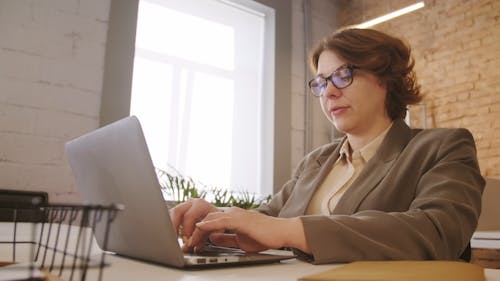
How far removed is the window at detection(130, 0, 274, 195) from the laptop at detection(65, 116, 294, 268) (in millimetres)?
2443

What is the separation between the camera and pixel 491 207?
2078mm

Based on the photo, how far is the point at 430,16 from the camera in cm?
396

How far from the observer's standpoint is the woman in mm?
709

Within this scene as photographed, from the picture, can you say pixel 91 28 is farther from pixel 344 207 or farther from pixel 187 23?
pixel 344 207

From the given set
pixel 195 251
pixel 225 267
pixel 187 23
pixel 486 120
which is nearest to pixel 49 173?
pixel 187 23

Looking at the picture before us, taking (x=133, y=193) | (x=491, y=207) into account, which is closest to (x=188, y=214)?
(x=133, y=193)

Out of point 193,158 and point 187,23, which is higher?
point 187,23

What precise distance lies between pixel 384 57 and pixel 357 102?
0.18 m

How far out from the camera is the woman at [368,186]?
0.71 meters

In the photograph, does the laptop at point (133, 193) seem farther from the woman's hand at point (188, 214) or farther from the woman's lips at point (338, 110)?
the woman's lips at point (338, 110)

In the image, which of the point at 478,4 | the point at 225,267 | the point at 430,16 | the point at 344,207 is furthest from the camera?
the point at 430,16

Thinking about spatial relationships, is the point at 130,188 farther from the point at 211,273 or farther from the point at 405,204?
the point at 405,204

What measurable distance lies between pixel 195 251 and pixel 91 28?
2442 mm

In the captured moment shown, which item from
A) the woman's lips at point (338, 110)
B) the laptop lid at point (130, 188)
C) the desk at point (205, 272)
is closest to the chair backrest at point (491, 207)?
the woman's lips at point (338, 110)
